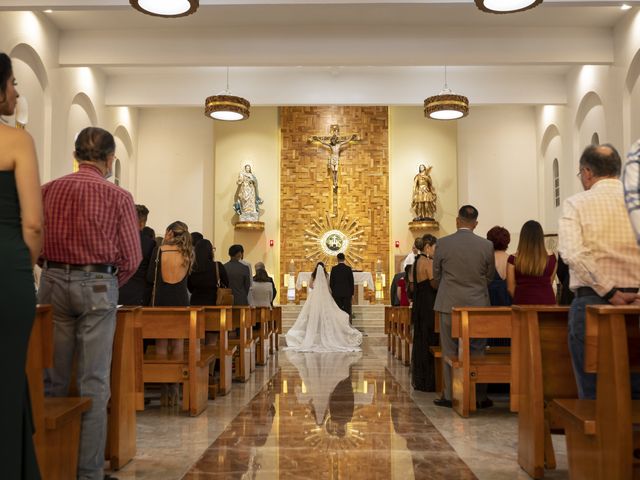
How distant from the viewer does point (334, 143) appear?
1722 centimetres

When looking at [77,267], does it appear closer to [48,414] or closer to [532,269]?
[48,414]

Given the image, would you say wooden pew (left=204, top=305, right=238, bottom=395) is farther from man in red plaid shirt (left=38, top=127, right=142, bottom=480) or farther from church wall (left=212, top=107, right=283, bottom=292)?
church wall (left=212, top=107, right=283, bottom=292)

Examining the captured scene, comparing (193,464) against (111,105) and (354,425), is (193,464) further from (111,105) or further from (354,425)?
(111,105)

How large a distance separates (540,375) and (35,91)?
9.06 metres

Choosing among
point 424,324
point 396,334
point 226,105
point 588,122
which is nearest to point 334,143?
point 226,105

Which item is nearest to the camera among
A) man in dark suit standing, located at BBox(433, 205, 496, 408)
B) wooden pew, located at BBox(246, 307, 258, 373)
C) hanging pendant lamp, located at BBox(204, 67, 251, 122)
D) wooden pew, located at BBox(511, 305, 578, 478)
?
wooden pew, located at BBox(511, 305, 578, 478)

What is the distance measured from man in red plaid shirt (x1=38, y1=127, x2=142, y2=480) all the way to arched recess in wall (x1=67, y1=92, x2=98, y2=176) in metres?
8.09

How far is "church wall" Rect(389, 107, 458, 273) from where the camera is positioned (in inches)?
666

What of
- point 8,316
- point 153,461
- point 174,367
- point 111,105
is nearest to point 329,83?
point 111,105

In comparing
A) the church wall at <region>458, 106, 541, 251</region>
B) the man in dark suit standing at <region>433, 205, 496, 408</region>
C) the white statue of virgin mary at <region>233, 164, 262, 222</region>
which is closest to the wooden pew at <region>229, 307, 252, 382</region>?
the man in dark suit standing at <region>433, 205, 496, 408</region>

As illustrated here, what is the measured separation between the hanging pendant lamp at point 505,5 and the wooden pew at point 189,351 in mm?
4291

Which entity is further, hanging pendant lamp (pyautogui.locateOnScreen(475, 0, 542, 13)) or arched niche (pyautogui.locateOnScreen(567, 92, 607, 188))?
arched niche (pyautogui.locateOnScreen(567, 92, 607, 188))

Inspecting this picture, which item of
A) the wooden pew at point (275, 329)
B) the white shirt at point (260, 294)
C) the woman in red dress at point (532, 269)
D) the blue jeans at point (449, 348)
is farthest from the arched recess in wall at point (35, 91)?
the woman in red dress at point (532, 269)

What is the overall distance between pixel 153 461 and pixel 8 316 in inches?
82.1
